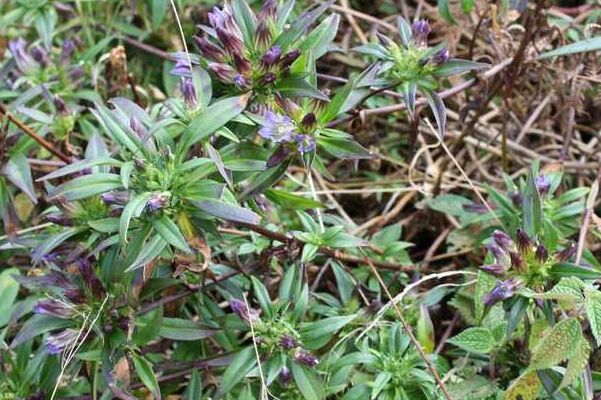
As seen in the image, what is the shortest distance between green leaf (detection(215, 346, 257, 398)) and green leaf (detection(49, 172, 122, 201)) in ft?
1.32

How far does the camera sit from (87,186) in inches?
55.8

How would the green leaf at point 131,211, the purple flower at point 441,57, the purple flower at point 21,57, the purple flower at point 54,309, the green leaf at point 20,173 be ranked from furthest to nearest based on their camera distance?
1. the purple flower at point 21,57
2. the green leaf at point 20,173
3. the purple flower at point 441,57
4. the purple flower at point 54,309
5. the green leaf at point 131,211

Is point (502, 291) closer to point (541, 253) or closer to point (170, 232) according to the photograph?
point (541, 253)

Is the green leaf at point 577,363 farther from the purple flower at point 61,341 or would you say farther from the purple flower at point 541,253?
the purple flower at point 61,341

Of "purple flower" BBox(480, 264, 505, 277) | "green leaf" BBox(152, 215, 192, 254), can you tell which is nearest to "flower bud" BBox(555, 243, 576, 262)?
"purple flower" BBox(480, 264, 505, 277)

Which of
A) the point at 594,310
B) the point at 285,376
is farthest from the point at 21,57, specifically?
the point at 594,310

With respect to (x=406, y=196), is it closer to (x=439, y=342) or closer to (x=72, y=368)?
(x=439, y=342)

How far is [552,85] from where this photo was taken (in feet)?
7.16

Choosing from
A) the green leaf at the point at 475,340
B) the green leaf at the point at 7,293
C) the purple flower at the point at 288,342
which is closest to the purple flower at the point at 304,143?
the purple flower at the point at 288,342

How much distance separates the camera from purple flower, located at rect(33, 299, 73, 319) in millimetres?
1529

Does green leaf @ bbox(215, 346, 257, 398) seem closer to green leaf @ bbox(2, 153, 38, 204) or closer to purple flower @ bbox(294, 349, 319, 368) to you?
purple flower @ bbox(294, 349, 319, 368)

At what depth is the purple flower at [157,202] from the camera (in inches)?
53.8

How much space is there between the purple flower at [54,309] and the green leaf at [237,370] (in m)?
0.30

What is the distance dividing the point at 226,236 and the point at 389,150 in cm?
78
